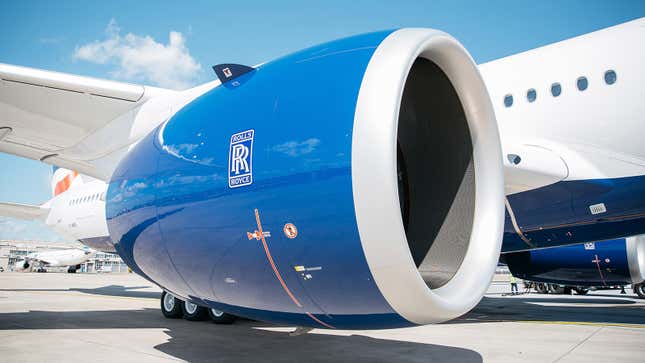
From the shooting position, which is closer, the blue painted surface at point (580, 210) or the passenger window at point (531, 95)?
the blue painted surface at point (580, 210)

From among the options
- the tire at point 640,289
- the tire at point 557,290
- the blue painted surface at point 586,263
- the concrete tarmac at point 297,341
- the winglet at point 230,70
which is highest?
the winglet at point 230,70

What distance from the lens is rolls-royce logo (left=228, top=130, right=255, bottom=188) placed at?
284 centimetres

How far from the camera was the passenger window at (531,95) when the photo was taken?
6.00 m

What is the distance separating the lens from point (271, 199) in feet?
8.88

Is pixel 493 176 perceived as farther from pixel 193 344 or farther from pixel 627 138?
pixel 193 344

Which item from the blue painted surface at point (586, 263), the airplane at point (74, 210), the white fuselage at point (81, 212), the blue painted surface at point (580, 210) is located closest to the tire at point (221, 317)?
the airplane at point (74, 210)

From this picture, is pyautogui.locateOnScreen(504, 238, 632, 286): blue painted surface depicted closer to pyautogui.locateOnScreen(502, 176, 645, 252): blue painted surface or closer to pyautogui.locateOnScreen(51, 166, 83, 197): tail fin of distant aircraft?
pyautogui.locateOnScreen(502, 176, 645, 252): blue painted surface

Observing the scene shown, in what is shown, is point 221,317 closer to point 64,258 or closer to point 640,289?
point 640,289

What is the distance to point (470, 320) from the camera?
7918 millimetres

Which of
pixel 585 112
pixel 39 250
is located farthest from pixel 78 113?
pixel 39 250

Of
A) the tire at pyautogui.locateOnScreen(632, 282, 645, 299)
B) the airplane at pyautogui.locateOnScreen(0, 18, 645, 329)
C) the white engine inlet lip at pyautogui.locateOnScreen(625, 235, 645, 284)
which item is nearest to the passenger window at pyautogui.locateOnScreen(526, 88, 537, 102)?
the airplane at pyautogui.locateOnScreen(0, 18, 645, 329)

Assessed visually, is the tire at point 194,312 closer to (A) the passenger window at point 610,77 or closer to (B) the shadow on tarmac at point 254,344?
(B) the shadow on tarmac at point 254,344

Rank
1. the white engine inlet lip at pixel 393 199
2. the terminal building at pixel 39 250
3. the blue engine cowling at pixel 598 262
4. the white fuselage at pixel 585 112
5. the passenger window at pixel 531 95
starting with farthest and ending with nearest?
the terminal building at pixel 39 250 < the blue engine cowling at pixel 598 262 < the passenger window at pixel 531 95 < the white fuselage at pixel 585 112 < the white engine inlet lip at pixel 393 199

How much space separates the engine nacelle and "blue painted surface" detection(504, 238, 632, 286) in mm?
7922
